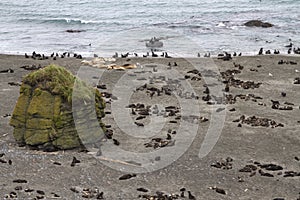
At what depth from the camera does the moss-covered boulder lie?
15.0 m

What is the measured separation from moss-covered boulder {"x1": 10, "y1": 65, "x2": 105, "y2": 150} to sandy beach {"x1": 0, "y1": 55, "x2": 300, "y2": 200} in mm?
412

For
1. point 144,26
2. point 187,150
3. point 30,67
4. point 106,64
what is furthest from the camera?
point 144,26

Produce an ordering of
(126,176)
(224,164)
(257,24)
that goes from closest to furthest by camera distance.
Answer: (126,176)
(224,164)
(257,24)

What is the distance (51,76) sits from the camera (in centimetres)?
1554

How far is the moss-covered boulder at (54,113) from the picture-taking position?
592 inches

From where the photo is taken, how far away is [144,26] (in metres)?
50.2

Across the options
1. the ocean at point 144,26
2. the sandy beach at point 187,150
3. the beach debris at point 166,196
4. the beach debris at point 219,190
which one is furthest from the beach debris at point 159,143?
the ocean at point 144,26

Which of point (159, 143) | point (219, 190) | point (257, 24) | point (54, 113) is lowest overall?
point (219, 190)

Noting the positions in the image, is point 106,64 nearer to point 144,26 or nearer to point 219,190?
point 219,190

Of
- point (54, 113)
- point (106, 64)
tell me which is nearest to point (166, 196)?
point (54, 113)

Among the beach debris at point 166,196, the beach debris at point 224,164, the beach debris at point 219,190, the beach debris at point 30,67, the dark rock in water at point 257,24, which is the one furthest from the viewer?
the dark rock in water at point 257,24

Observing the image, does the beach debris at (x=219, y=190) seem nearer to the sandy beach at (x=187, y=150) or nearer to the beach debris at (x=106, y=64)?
the sandy beach at (x=187, y=150)

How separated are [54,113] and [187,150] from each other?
3.93m

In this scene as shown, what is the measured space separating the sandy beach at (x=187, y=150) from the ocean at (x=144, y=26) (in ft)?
37.3
